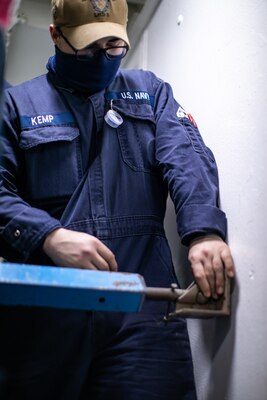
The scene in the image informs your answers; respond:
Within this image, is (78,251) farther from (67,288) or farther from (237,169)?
(237,169)

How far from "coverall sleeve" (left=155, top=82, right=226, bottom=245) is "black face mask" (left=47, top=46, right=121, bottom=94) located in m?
0.16

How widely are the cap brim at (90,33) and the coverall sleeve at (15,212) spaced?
0.71 feet

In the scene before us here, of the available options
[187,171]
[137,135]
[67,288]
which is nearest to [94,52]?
[137,135]

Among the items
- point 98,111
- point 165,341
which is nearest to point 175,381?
point 165,341

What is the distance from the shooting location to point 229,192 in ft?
2.91

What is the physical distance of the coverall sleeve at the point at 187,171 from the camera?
84 centimetres

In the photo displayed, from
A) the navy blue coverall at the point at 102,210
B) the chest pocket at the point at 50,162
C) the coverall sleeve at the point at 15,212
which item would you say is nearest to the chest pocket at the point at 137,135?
the navy blue coverall at the point at 102,210

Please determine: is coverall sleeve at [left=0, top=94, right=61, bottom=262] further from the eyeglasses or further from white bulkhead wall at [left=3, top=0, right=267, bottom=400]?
white bulkhead wall at [left=3, top=0, right=267, bottom=400]

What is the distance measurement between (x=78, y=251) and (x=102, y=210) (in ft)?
0.51

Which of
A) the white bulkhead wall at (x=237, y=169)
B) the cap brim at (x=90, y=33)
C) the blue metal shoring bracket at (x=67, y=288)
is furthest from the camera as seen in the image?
the cap brim at (x=90, y=33)

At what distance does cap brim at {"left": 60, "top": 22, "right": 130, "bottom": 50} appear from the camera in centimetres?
93

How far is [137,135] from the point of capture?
101cm

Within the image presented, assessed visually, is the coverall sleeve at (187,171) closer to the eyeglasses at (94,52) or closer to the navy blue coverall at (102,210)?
the navy blue coverall at (102,210)

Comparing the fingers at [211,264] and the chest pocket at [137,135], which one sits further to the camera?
the chest pocket at [137,135]
